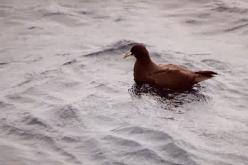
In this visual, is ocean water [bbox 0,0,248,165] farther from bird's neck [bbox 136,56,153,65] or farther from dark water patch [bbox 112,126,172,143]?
bird's neck [bbox 136,56,153,65]

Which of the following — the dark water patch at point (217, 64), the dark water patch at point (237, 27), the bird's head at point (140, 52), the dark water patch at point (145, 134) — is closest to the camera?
the dark water patch at point (145, 134)

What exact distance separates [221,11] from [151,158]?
8493 millimetres

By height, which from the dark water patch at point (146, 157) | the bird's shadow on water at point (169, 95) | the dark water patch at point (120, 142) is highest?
the bird's shadow on water at point (169, 95)

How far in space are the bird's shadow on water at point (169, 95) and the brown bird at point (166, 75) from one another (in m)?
0.11

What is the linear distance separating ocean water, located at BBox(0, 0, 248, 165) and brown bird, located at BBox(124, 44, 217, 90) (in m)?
0.24

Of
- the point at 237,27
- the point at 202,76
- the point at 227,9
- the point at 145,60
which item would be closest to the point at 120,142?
the point at 202,76

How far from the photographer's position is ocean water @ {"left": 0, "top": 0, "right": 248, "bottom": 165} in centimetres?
1004

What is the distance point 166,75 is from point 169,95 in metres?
0.44

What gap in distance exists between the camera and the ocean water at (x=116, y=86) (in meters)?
10.0

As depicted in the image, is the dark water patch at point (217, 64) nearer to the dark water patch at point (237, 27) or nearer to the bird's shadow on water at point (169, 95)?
the bird's shadow on water at point (169, 95)

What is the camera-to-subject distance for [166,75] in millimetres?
12516

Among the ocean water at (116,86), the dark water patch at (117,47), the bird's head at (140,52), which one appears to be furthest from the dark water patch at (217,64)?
the dark water patch at (117,47)

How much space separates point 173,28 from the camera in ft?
53.5

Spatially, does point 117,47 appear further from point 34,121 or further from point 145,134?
point 145,134
